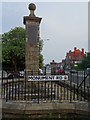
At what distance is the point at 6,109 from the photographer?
810 centimetres

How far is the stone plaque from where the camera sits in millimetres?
12945

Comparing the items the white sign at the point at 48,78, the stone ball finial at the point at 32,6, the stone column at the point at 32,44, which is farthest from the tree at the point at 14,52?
the white sign at the point at 48,78

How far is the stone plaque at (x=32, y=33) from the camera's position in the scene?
12.9 meters

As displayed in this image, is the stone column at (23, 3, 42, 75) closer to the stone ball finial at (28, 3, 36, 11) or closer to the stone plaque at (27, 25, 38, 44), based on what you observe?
the stone plaque at (27, 25, 38, 44)

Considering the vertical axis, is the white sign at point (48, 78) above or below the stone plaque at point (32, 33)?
below

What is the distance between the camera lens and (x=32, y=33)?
1295cm

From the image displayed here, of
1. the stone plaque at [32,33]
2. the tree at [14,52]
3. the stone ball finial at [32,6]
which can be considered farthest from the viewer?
the tree at [14,52]

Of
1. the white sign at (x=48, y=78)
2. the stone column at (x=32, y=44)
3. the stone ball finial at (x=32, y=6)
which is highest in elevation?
the stone ball finial at (x=32, y=6)

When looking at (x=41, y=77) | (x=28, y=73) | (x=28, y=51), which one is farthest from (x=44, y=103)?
(x=28, y=51)

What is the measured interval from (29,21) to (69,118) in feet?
21.2

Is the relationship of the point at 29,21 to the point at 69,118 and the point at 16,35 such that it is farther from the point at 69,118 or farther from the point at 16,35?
the point at 16,35

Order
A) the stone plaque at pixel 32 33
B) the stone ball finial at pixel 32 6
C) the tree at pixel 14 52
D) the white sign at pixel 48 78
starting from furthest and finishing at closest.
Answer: the tree at pixel 14 52, the stone ball finial at pixel 32 6, the stone plaque at pixel 32 33, the white sign at pixel 48 78

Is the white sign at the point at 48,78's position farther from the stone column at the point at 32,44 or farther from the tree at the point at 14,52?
the tree at the point at 14,52

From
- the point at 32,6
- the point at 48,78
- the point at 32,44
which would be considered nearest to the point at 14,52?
the point at 32,6
